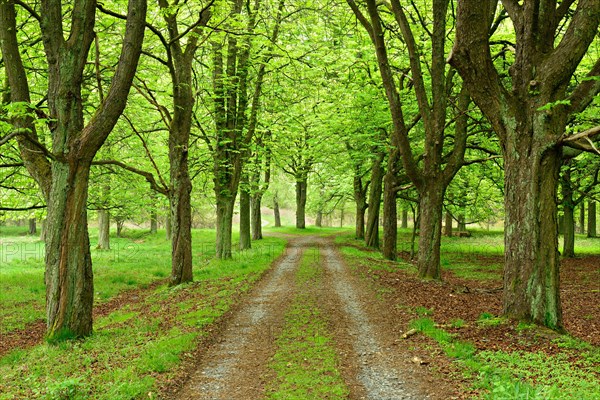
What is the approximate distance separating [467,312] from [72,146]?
895cm

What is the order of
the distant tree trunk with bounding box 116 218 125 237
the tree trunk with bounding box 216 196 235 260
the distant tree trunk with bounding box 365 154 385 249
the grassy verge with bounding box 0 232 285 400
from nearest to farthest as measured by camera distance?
the grassy verge with bounding box 0 232 285 400 < the tree trunk with bounding box 216 196 235 260 < the distant tree trunk with bounding box 365 154 385 249 < the distant tree trunk with bounding box 116 218 125 237

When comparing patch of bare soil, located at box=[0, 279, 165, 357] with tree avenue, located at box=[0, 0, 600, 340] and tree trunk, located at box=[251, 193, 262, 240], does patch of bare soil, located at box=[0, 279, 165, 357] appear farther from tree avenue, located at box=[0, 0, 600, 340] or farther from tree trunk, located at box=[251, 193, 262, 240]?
tree trunk, located at box=[251, 193, 262, 240]

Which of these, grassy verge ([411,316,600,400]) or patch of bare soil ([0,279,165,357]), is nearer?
grassy verge ([411,316,600,400])

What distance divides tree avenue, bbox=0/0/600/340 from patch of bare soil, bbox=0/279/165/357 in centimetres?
195

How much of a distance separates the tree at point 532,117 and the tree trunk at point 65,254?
7.51 meters

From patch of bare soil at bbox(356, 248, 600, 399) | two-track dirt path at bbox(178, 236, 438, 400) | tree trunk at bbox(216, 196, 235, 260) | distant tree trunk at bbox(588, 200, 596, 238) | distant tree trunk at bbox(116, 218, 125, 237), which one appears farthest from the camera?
distant tree trunk at bbox(116, 218, 125, 237)

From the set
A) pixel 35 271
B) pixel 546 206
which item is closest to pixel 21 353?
pixel 546 206

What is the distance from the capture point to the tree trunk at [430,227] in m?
13.5

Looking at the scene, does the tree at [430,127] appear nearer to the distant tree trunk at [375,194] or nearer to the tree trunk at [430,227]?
the tree trunk at [430,227]

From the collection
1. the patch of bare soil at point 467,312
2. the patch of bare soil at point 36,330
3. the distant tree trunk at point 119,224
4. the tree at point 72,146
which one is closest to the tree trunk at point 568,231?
the patch of bare soil at point 467,312

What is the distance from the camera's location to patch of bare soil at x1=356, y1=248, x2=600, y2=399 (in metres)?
6.77

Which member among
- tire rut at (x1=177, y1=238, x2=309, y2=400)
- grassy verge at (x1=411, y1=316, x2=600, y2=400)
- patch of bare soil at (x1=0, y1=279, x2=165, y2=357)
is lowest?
patch of bare soil at (x1=0, y1=279, x2=165, y2=357)

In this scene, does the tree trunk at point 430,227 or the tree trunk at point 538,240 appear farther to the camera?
the tree trunk at point 430,227

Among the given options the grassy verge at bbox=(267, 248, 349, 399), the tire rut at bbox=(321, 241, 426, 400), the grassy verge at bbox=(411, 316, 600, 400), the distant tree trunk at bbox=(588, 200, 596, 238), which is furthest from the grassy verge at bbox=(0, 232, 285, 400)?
the distant tree trunk at bbox=(588, 200, 596, 238)
